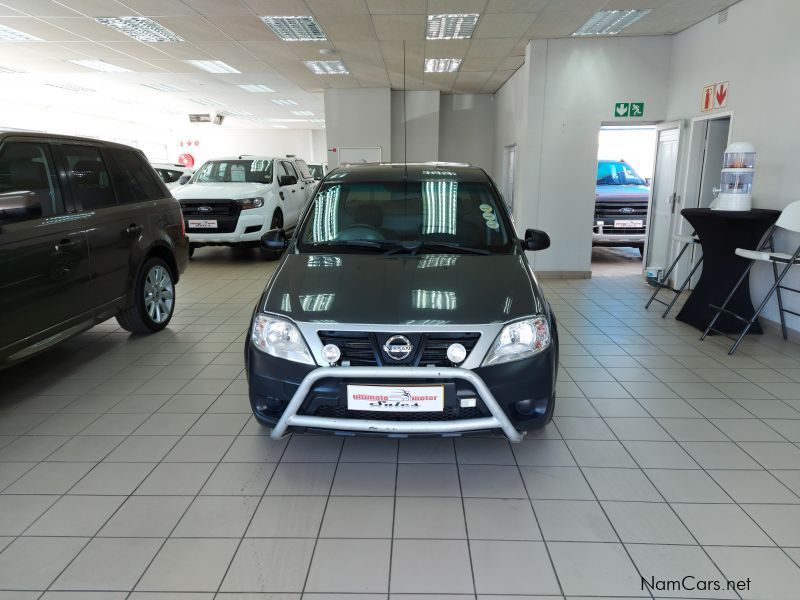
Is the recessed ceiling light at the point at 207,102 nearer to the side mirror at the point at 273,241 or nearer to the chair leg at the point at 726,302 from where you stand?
the side mirror at the point at 273,241

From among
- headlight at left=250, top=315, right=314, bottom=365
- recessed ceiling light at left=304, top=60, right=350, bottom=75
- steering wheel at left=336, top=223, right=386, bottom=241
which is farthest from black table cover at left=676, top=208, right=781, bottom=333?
recessed ceiling light at left=304, top=60, right=350, bottom=75

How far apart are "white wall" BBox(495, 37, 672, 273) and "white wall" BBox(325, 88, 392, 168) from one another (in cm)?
526

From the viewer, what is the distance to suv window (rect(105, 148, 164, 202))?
168 inches

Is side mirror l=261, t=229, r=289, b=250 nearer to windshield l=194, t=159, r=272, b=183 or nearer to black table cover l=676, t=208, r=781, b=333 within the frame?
black table cover l=676, t=208, r=781, b=333

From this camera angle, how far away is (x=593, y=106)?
286 inches

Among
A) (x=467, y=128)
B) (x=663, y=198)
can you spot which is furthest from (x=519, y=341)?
(x=467, y=128)

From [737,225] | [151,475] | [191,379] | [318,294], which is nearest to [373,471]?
[318,294]

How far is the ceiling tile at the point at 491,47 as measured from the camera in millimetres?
7706

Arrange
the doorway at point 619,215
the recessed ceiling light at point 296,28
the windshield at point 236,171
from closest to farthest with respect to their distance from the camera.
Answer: the recessed ceiling light at point 296,28, the doorway at point 619,215, the windshield at point 236,171

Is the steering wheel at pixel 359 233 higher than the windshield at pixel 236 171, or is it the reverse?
the windshield at pixel 236 171

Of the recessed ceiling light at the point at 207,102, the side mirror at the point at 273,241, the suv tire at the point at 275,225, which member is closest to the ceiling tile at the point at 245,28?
the suv tire at the point at 275,225

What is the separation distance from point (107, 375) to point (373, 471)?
2.38m

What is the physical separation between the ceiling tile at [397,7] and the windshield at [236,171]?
3.78 meters

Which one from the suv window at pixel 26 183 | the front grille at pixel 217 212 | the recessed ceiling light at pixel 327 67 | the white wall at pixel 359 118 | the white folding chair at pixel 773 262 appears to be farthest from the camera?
the white wall at pixel 359 118
